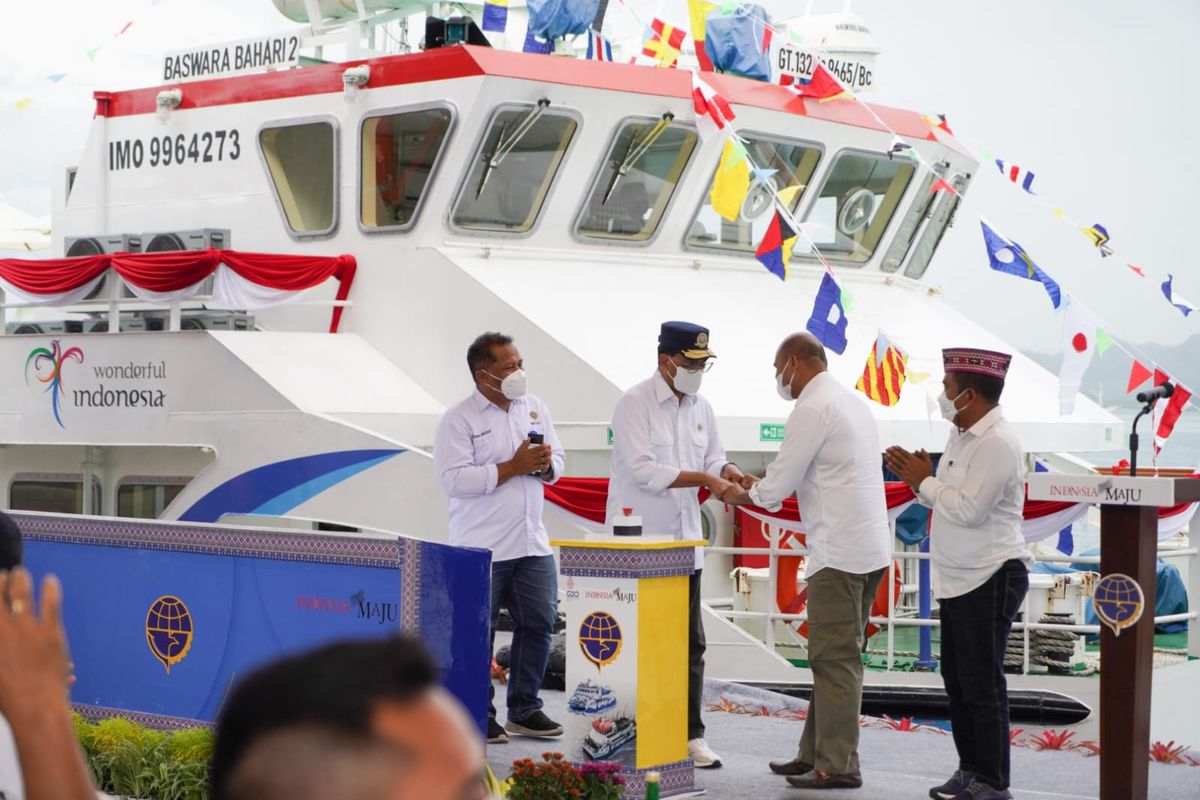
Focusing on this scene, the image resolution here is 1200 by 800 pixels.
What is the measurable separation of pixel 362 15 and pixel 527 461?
547 cm

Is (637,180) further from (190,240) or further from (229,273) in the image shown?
(190,240)

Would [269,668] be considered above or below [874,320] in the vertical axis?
below

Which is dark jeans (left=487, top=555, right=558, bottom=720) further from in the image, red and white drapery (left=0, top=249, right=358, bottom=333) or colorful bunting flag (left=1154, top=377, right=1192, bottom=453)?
red and white drapery (left=0, top=249, right=358, bottom=333)

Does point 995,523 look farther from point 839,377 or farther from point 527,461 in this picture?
point 839,377

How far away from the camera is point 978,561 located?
5.77 meters

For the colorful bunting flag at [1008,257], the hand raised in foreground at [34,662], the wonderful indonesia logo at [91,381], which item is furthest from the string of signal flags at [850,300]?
the hand raised in foreground at [34,662]

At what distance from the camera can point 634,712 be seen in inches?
230

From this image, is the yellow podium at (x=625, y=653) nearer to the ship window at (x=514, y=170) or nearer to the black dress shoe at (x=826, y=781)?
the black dress shoe at (x=826, y=781)

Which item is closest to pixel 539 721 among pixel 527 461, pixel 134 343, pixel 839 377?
pixel 527 461

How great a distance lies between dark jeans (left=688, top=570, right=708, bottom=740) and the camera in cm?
648

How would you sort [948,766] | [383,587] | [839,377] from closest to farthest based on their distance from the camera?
[383,587]
[948,766]
[839,377]

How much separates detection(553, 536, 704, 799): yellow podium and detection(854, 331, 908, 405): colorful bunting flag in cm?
376

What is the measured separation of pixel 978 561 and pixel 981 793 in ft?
2.75

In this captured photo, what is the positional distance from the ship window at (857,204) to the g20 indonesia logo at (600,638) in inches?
231
